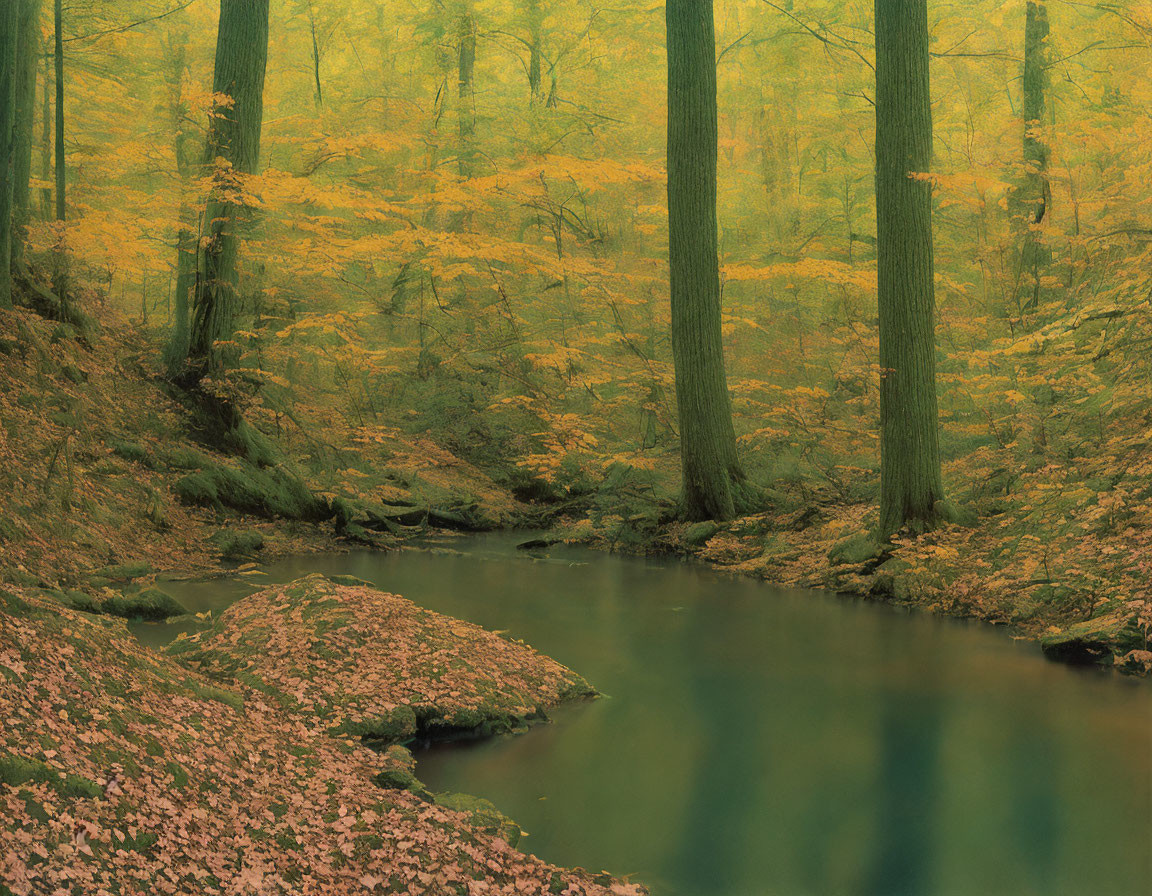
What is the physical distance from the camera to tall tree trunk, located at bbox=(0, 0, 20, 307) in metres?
9.38

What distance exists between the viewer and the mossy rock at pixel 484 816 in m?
4.00

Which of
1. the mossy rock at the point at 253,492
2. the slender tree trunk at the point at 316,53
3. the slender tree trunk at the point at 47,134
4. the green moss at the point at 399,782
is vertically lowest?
the green moss at the point at 399,782

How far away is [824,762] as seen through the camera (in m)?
5.06

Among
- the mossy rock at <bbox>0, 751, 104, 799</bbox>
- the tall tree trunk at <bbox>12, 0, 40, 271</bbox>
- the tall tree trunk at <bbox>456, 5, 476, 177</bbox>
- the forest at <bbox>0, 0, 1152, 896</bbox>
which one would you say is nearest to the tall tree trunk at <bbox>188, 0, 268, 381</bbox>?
the forest at <bbox>0, 0, 1152, 896</bbox>

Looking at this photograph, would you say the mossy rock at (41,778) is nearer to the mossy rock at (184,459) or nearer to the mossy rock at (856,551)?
the mossy rock at (856,551)

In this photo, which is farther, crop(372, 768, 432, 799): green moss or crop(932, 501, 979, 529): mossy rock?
crop(932, 501, 979, 529): mossy rock

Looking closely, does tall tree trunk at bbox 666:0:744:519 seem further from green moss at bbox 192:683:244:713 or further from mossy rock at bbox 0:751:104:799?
mossy rock at bbox 0:751:104:799

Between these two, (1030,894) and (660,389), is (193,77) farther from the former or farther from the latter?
(1030,894)

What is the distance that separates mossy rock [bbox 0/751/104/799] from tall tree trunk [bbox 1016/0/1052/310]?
1213 cm

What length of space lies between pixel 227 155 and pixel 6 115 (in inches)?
120

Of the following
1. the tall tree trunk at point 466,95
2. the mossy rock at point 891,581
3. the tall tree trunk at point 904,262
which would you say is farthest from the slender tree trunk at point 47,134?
the mossy rock at point 891,581

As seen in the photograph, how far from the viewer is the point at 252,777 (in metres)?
3.95

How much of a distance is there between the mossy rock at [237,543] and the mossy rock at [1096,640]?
840 cm

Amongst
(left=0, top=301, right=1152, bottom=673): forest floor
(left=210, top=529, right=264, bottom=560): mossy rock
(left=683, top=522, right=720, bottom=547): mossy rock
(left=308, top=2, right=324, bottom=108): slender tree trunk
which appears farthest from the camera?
(left=308, top=2, right=324, bottom=108): slender tree trunk
